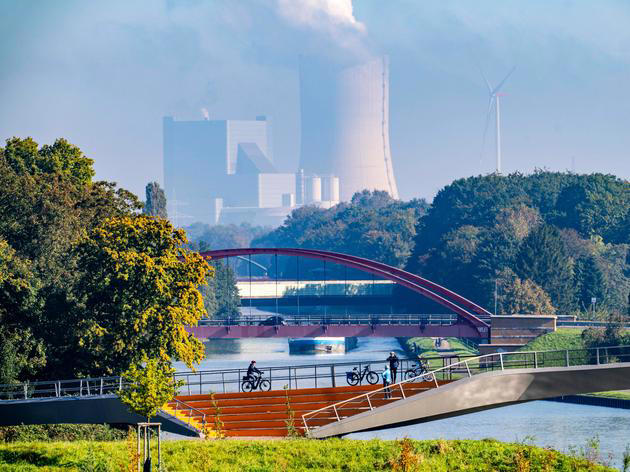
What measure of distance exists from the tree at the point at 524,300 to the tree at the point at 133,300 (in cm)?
7008

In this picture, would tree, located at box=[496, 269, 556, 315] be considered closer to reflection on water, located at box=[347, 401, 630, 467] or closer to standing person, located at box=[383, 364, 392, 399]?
reflection on water, located at box=[347, 401, 630, 467]

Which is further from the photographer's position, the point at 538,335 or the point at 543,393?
the point at 538,335

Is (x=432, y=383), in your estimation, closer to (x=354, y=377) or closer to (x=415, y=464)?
(x=354, y=377)

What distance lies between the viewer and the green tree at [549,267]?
435ft

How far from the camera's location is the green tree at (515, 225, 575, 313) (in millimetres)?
132500

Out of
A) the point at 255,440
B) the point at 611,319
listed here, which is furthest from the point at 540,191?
the point at 255,440

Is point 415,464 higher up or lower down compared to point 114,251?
lower down

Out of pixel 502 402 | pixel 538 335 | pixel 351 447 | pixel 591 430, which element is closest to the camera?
pixel 351 447

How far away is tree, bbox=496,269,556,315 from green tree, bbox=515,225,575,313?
6.21 ft

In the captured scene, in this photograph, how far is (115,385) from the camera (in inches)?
2211

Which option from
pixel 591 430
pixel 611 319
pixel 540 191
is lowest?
pixel 591 430

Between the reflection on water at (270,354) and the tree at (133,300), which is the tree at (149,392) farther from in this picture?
the reflection on water at (270,354)

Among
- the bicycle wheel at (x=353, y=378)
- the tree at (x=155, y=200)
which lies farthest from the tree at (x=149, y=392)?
the tree at (x=155, y=200)

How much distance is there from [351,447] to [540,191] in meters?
131
